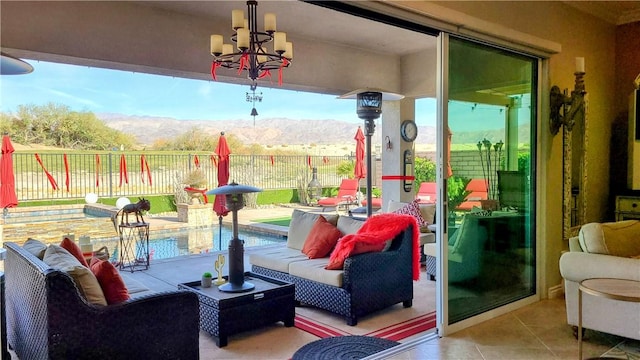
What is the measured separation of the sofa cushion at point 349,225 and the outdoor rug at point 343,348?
1214 mm

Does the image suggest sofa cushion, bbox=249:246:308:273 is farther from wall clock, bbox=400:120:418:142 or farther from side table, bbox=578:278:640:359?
wall clock, bbox=400:120:418:142

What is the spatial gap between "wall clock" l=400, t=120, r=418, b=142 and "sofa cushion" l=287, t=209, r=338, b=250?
332cm

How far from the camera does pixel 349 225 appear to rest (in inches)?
175

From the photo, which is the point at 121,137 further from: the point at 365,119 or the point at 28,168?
the point at 365,119

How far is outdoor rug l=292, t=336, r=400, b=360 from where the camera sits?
3.04m

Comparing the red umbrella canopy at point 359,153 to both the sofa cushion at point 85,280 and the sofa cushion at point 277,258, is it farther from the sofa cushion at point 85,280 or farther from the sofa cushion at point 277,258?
the sofa cushion at point 85,280

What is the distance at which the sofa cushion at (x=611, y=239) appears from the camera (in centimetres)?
324

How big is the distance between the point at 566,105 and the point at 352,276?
2.51 m

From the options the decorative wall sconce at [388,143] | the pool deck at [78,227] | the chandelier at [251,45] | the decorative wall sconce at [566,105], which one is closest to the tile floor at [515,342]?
the decorative wall sconce at [566,105]

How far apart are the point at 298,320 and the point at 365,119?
3.46m

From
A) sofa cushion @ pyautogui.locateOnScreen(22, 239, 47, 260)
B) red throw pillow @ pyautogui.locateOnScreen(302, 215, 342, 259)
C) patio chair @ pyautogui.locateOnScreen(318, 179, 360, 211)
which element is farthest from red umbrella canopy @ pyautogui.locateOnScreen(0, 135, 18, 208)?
patio chair @ pyautogui.locateOnScreen(318, 179, 360, 211)

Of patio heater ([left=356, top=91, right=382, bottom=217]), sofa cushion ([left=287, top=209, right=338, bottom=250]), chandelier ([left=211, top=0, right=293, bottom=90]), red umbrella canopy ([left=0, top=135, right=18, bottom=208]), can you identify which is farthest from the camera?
patio heater ([left=356, top=91, right=382, bottom=217])

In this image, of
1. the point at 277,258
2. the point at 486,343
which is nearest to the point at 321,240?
the point at 277,258

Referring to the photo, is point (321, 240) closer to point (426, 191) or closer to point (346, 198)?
point (426, 191)
